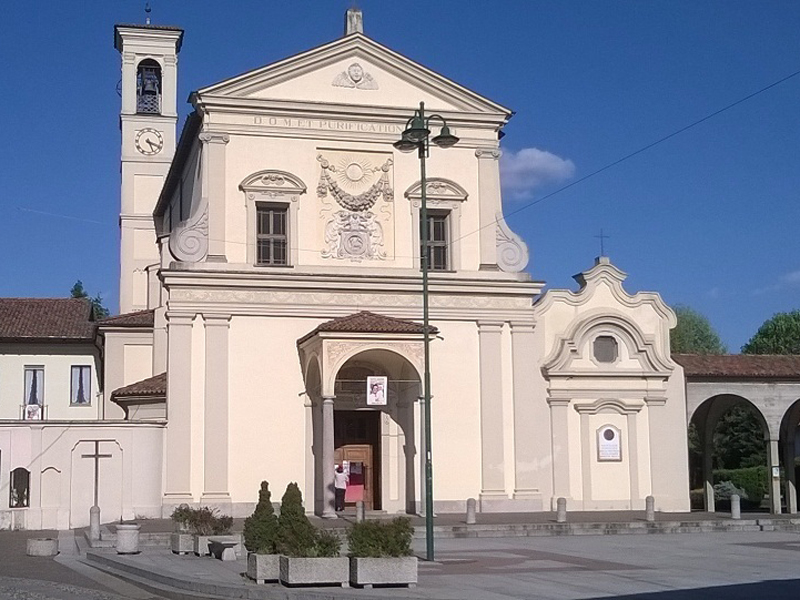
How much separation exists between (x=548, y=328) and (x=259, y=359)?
928cm

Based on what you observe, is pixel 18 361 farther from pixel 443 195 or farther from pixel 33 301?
pixel 443 195

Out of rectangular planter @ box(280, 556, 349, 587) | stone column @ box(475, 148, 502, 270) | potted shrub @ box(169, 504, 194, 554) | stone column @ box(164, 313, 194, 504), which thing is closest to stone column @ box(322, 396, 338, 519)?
stone column @ box(164, 313, 194, 504)

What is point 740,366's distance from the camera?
37.1 meters

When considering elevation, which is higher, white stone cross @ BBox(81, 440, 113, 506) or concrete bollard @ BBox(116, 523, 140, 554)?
white stone cross @ BBox(81, 440, 113, 506)

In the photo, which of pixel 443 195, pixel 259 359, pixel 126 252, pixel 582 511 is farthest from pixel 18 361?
pixel 582 511

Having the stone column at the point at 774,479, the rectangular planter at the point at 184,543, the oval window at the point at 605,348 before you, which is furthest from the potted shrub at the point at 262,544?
the stone column at the point at 774,479

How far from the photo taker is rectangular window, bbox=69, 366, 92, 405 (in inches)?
1730

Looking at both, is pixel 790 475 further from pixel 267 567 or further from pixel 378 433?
pixel 267 567

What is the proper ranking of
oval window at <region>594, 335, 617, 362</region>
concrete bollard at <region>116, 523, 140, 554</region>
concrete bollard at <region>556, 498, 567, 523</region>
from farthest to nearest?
oval window at <region>594, 335, 617, 362</region> → concrete bollard at <region>556, 498, 567, 523</region> → concrete bollard at <region>116, 523, 140, 554</region>

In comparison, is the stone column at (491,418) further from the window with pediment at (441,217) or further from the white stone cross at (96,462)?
the white stone cross at (96,462)

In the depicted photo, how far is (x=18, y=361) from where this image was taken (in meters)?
43.5

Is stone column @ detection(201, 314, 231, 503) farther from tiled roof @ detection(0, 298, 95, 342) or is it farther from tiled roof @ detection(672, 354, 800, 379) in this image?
tiled roof @ detection(672, 354, 800, 379)

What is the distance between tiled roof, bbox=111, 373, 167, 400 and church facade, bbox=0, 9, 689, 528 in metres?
0.08

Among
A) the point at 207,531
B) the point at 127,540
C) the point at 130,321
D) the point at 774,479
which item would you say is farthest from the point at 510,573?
the point at 130,321
